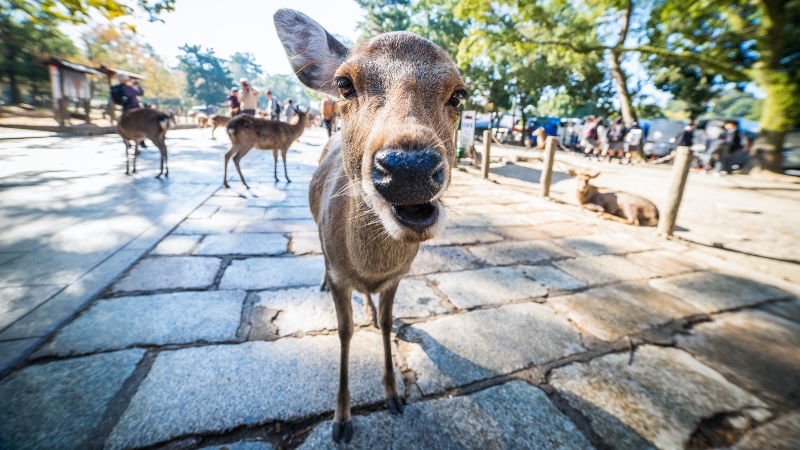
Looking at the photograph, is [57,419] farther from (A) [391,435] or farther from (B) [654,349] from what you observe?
(B) [654,349]

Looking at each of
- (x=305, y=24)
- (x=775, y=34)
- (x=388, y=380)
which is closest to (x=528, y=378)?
(x=388, y=380)

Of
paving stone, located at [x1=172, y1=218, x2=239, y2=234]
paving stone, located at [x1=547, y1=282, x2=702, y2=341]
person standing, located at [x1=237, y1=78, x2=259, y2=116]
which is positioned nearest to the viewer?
paving stone, located at [x1=547, y1=282, x2=702, y2=341]

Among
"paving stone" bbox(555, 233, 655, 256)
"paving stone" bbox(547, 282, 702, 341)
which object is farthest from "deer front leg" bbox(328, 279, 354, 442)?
"paving stone" bbox(555, 233, 655, 256)

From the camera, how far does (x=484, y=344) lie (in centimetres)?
237

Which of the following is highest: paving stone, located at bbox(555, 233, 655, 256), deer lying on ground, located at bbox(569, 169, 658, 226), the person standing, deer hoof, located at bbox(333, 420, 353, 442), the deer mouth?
the person standing

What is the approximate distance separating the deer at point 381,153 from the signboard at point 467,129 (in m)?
9.78

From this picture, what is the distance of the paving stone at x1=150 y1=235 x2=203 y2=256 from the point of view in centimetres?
342

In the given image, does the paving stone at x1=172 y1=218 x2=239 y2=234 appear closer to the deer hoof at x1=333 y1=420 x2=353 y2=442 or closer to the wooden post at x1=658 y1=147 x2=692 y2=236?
the deer hoof at x1=333 y1=420 x2=353 y2=442

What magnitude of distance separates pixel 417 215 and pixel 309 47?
164cm

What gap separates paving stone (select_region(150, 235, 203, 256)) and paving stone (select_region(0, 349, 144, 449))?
5.47ft

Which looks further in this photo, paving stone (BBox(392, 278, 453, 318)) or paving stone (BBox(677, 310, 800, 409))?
paving stone (BBox(392, 278, 453, 318))

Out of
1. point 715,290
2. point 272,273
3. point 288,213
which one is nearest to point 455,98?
point 272,273

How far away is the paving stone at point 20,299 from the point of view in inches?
84.5

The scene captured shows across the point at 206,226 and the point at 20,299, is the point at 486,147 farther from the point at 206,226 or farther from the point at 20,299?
the point at 20,299
